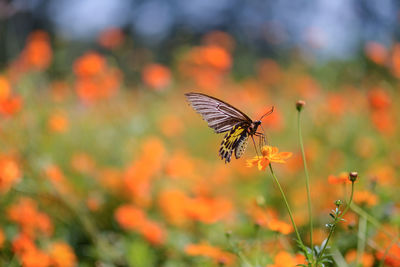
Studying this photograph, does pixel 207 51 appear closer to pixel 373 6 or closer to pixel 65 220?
pixel 65 220

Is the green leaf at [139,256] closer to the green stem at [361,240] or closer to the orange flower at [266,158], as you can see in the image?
the green stem at [361,240]

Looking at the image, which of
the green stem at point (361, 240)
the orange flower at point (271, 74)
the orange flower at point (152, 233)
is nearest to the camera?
the green stem at point (361, 240)

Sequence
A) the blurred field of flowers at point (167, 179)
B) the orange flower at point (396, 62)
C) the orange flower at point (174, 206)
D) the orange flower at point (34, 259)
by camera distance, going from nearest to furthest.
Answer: the orange flower at point (34, 259), the blurred field of flowers at point (167, 179), the orange flower at point (174, 206), the orange flower at point (396, 62)

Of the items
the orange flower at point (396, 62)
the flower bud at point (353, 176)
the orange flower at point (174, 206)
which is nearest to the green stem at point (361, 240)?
the flower bud at point (353, 176)

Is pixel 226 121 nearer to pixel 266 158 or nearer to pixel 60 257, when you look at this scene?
pixel 266 158

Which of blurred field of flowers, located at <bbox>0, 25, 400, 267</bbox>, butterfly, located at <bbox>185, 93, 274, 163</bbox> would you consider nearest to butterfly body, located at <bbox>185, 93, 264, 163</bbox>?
butterfly, located at <bbox>185, 93, 274, 163</bbox>

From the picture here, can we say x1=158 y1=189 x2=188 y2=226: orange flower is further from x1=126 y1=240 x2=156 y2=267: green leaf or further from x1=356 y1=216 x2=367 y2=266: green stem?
A: x1=356 y1=216 x2=367 y2=266: green stem
